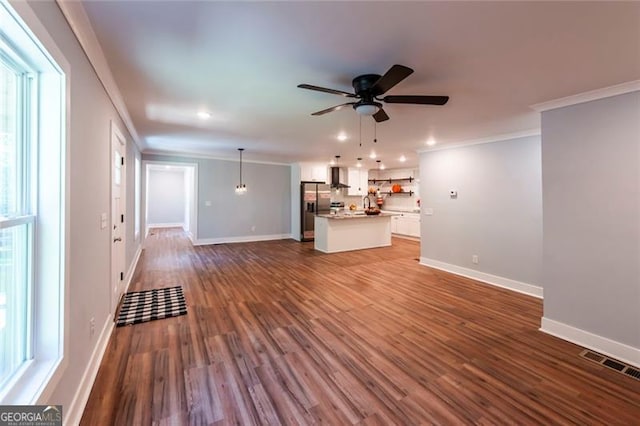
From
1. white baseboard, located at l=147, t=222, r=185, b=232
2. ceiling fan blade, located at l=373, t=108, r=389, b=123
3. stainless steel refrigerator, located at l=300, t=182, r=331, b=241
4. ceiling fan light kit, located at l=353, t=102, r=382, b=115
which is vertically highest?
ceiling fan blade, located at l=373, t=108, r=389, b=123

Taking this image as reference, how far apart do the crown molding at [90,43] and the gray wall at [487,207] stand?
5062 mm

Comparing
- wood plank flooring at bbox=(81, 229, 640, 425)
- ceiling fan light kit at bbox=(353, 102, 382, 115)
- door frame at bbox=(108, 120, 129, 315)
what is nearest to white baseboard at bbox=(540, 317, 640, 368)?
wood plank flooring at bbox=(81, 229, 640, 425)

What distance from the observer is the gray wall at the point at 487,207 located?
157 inches

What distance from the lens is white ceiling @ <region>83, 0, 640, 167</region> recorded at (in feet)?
5.15

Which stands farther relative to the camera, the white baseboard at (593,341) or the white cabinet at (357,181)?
the white cabinet at (357,181)

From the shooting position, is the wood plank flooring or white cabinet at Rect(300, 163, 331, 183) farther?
white cabinet at Rect(300, 163, 331, 183)

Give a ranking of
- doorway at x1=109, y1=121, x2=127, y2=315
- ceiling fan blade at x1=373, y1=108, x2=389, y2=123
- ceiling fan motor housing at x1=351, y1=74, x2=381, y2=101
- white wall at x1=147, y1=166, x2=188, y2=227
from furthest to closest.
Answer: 1. white wall at x1=147, y1=166, x2=188, y2=227
2. doorway at x1=109, y1=121, x2=127, y2=315
3. ceiling fan blade at x1=373, y1=108, x2=389, y2=123
4. ceiling fan motor housing at x1=351, y1=74, x2=381, y2=101

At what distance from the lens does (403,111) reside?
10.8 ft

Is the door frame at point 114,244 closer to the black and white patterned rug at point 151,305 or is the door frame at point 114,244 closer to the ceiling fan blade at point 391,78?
the black and white patterned rug at point 151,305

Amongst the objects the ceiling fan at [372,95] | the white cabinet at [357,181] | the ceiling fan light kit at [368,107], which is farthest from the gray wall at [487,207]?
the white cabinet at [357,181]

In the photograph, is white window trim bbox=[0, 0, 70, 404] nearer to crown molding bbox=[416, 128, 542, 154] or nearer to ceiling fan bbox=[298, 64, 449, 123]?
ceiling fan bbox=[298, 64, 449, 123]

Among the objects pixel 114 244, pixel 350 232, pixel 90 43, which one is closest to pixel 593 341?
pixel 350 232

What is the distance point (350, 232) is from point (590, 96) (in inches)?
190

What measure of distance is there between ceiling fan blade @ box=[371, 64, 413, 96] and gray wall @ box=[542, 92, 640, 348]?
2.10m
